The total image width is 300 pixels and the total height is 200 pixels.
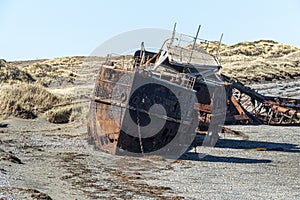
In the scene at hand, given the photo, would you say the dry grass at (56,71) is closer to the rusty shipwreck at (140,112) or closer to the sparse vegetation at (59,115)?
the sparse vegetation at (59,115)

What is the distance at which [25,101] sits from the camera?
31.7 meters

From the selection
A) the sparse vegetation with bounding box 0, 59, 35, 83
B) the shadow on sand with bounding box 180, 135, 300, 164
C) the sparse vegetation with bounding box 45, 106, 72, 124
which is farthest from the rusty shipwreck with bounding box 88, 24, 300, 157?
the sparse vegetation with bounding box 0, 59, 35, 83

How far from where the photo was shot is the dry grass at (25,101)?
29344 millimetres

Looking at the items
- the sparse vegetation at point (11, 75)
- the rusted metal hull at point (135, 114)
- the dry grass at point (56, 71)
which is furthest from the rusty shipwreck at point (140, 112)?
the dry grass at point (56, 71)

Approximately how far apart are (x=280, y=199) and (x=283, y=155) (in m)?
9.16

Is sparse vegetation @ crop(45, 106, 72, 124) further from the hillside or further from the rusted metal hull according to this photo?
the hillside

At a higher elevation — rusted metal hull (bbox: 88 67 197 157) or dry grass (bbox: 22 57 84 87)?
rusted metal hull (bbox: 88 67 197 157)

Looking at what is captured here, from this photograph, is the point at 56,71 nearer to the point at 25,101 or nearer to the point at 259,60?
the point at 259,60

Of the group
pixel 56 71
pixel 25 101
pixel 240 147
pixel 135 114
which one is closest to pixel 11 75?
pixel 56 71

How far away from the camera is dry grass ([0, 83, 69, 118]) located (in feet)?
96.3

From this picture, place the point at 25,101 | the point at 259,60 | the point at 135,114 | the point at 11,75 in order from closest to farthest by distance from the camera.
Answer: the point at 135,114, the point at 25,101, the point at 11,75, the point at 259,60

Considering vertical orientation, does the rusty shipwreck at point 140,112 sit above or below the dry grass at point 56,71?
above

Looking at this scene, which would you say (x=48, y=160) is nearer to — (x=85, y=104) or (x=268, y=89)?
(x=85, y=104)

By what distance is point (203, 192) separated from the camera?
13.7 metres
